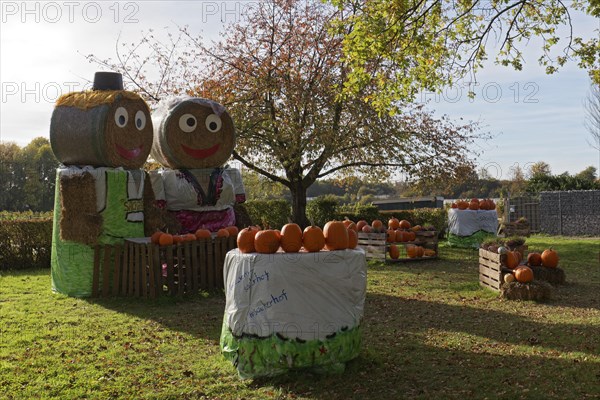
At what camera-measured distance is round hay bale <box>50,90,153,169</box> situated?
35.0 feet

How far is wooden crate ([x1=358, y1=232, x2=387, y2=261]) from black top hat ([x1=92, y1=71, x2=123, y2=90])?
7.89m

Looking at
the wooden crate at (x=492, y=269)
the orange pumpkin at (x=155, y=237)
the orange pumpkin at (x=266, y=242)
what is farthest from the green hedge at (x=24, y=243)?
the orange pumpkin at (x=266, y=242)

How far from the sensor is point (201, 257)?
10828 millimetres

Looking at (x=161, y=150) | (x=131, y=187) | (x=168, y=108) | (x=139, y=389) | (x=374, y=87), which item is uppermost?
(x=374, y=87)

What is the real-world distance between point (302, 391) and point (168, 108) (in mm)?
7826

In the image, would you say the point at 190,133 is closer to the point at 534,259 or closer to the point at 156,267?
the point at 156,267

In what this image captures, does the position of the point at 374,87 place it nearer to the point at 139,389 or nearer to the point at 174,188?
the point at 174,188

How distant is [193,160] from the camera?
11938mm

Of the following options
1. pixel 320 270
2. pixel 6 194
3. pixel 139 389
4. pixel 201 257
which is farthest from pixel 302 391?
pixel 6 194

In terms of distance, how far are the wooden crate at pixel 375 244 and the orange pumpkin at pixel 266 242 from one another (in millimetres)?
10105

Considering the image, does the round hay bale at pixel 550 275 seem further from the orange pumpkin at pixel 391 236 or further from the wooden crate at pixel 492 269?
the orange pumpkin at pixel 391 236

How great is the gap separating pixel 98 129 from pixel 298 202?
9.71 metres

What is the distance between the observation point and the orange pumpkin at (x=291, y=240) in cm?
601

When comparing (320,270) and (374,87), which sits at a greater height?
(374,87)
